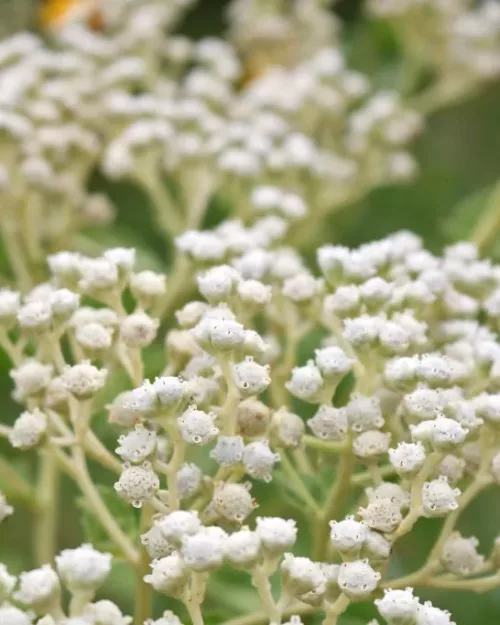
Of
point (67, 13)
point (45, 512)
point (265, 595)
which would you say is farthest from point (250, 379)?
point (67, 13)

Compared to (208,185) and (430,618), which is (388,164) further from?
(430,618)

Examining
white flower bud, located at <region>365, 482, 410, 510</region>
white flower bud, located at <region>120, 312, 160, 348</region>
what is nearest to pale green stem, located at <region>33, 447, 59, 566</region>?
white flower bud, located at <region>120, 312, 160, 348</region>

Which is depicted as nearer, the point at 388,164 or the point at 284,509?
the point at 284,509

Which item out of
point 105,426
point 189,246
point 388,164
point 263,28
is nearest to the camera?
point 189,246

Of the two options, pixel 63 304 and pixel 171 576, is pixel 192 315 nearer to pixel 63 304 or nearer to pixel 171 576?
pixel 63 304

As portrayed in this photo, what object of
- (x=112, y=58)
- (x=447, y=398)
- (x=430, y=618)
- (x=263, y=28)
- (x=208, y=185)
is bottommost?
(x=430, y=618)

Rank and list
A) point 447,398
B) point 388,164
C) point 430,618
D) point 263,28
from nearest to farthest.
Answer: point 430,618, point 447,398, point 388,164, point 263,28

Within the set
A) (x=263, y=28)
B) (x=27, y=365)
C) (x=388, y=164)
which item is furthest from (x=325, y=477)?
(x=263, y=28)
